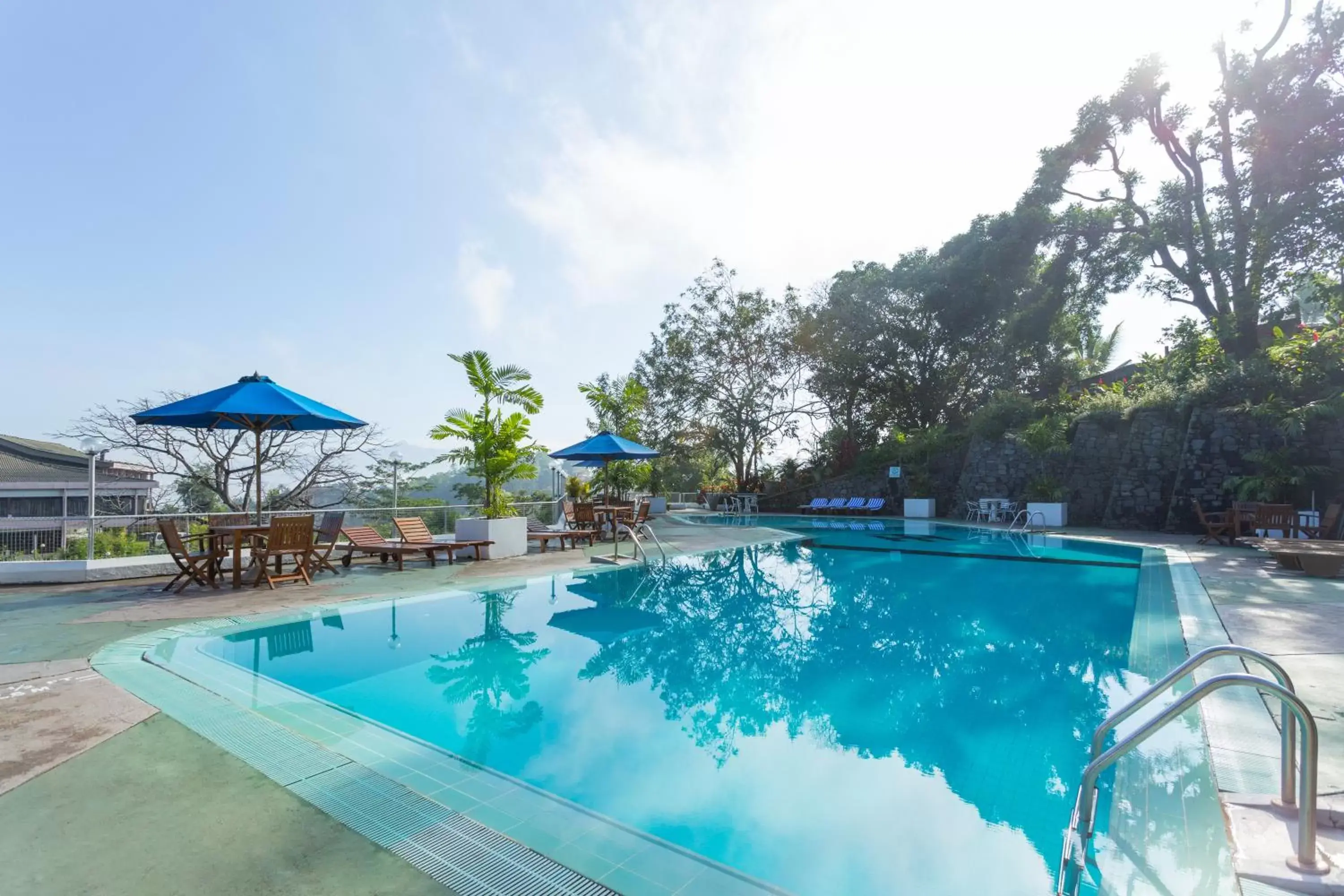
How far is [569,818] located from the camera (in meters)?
2.77

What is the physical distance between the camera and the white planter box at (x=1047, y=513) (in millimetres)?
Result: 16328

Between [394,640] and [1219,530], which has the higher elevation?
[1219,530]

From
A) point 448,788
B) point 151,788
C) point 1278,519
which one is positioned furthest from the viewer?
point 1278,519

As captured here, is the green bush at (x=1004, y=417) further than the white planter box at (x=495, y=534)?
Yes

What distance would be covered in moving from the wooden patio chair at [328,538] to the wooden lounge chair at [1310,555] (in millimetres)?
12394

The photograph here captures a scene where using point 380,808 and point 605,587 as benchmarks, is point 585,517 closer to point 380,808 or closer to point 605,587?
point 605,587

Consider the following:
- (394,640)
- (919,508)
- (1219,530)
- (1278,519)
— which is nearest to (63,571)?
(394,640)

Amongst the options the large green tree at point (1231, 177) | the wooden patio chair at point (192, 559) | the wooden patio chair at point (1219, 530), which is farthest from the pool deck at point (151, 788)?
the large green tree at point (1231, 177)

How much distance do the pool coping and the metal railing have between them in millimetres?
4423

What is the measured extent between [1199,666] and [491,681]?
14.7 ft

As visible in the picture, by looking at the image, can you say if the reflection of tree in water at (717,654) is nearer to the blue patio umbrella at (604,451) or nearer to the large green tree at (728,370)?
the blue patio umbrella at (604,451)

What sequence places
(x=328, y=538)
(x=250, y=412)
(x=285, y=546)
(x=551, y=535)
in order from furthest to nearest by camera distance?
(x=551, y=535)
(x=328, y=538)
(x=285, y=546)
(x=250, y=412)

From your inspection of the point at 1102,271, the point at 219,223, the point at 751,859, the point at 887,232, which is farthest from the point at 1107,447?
the point at 219,223

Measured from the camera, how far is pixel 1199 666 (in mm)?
2434
